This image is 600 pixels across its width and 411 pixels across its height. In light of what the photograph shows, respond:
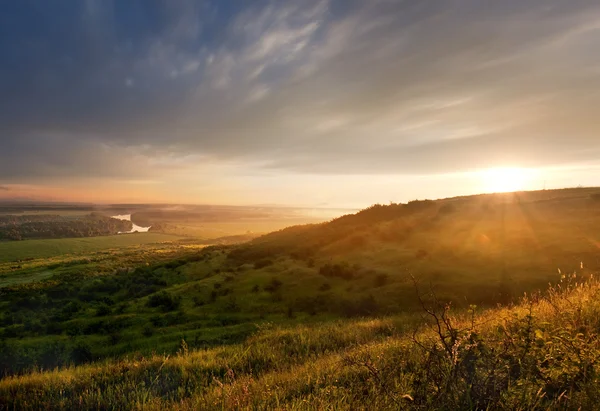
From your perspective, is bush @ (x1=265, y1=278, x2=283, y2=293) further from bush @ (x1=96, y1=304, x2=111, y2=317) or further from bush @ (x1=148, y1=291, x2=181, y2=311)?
bush @ (x1=96, y1=304, x2=111, y2=317)

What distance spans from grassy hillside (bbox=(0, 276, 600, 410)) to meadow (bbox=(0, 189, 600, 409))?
46 millimetres

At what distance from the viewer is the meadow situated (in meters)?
4.57

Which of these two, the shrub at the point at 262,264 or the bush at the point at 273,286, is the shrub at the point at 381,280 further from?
the shrub at the point at 262,264

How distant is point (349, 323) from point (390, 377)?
27.6 feet

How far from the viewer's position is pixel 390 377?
5262 millimetres

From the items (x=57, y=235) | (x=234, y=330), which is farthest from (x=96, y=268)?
(x=57, y=235)

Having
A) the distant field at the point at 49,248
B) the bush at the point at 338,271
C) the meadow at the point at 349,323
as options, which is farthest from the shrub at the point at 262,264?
the distant field at the point at 49,248

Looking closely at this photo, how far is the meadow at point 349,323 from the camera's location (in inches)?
180

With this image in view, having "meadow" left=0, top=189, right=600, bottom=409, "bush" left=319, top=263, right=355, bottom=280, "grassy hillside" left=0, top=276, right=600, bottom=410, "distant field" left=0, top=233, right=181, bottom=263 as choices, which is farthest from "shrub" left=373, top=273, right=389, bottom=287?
"distant field" left=0, top=233, right=181, bottom=263

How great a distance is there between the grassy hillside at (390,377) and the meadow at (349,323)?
46 millimetres

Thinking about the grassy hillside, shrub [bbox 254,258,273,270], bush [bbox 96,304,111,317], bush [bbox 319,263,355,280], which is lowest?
bush [bbox 96,304,111,317]

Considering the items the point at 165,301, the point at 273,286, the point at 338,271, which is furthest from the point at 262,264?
the point at 165,301

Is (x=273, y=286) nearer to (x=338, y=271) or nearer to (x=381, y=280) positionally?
(x=338, y=271)

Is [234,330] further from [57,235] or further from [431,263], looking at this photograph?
[57,235]
